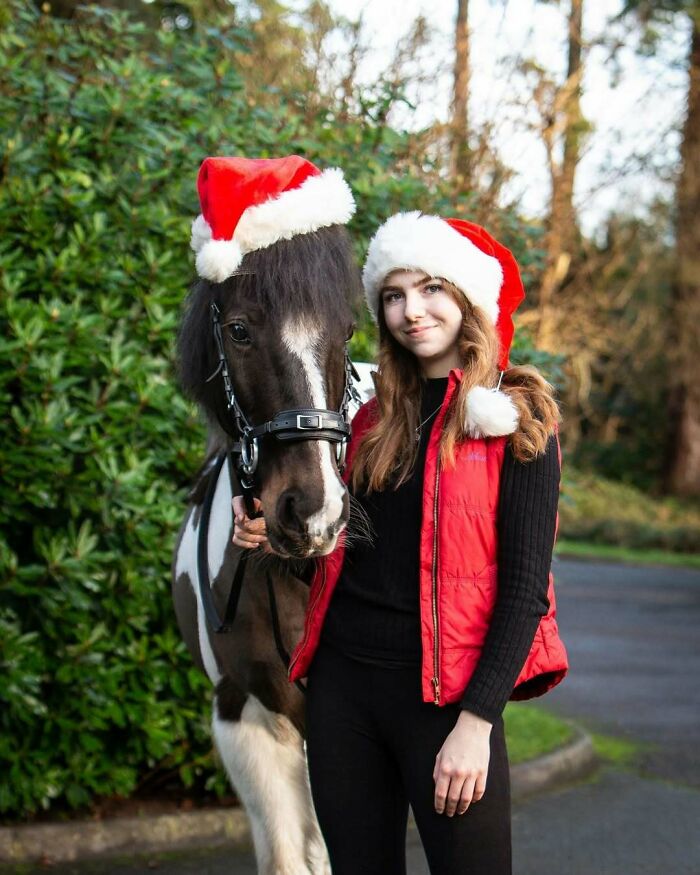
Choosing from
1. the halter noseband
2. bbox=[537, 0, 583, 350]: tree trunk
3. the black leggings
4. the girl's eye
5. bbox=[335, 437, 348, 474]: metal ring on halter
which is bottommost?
the black leggings

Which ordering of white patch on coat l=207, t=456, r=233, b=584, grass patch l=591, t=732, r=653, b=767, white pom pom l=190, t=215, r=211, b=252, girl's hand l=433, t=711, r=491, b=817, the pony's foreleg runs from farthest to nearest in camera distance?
1. grass patch l=591, t=732, r=653, b=767
2. white patch on coat l=207, t=456, r=233, b=584
3. the pony's foreleg
4. white pom pom l=190, t=215, r=211, b=252
5. girl's hand l=433, t=711, r=491, b=817

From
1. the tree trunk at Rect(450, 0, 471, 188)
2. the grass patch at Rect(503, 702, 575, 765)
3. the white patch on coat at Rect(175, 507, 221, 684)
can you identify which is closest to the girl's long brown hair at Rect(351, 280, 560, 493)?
the white patch on coat at Rect(175, 507, 221, 684)

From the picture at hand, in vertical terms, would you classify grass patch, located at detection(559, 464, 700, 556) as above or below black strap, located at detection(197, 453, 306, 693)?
below

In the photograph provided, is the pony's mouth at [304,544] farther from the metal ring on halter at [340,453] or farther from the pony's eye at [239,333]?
the pony's eye at [239,333]

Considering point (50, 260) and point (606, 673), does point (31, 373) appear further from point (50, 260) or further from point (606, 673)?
point (606, 673)

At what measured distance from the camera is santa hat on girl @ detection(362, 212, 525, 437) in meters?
2.38

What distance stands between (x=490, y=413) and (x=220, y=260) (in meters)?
0.82

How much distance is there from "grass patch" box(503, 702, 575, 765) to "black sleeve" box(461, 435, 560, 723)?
12.3ft

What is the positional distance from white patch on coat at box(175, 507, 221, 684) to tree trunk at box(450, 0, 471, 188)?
3137 mm

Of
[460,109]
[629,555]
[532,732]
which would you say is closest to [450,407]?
[460,109]

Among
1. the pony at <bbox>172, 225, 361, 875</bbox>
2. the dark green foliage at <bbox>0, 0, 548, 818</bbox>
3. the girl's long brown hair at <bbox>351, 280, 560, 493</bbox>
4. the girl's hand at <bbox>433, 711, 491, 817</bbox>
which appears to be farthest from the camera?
the dark green foliage at <bbox>0, 0, 548, 818</bbox>

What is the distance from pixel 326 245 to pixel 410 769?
1270 millimetres

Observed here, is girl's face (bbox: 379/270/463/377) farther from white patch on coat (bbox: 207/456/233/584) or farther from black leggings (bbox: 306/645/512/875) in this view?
white patch on coat (bbox: 207/456/233/584)

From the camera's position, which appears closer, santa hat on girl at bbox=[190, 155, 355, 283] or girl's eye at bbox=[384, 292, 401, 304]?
girl's eye at bbox=[384, 292, 401, 304]
